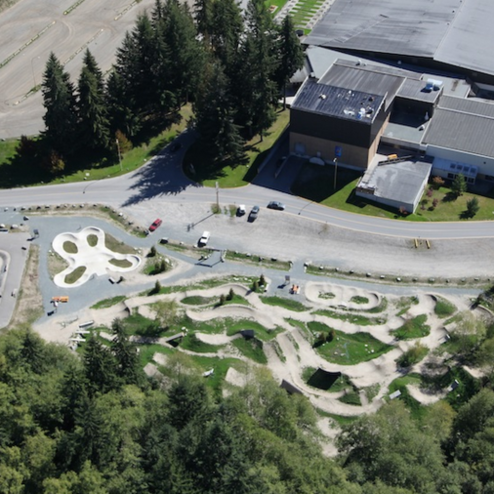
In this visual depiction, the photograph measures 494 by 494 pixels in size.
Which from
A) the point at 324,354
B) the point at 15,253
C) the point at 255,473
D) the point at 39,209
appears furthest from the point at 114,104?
the point at 255,473

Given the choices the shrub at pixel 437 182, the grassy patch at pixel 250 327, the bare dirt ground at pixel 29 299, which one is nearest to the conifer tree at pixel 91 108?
the bare dirt ground at pixel 29 299

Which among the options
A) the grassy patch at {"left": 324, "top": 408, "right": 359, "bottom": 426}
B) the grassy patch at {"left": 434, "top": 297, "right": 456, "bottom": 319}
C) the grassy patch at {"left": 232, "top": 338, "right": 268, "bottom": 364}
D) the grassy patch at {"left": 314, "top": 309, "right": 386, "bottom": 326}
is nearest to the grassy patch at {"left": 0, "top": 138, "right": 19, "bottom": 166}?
the grassy patch at {"left": 232, "top": 338, "right": 268, "bottom": 364}

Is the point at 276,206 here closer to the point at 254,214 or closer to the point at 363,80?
the point at 254,214

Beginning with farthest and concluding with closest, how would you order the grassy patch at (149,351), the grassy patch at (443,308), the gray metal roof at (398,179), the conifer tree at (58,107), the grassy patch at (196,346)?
1. the gray metal roof at (398,179)
2. the conifer tree at (58,107)
3. the grassy patch at (443,308)
4. the grassy patch at (196,346)
5. the grassy patch at (149,351)

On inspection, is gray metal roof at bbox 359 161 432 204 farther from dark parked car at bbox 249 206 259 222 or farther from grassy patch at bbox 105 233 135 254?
grassy patch at bbox 105 233 135 254

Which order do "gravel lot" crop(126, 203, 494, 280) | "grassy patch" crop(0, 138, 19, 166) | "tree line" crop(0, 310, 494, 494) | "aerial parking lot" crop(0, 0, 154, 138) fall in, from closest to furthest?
"tree line" crop(0, 310, 494, 494) → "gravel lot" crop(126, 203, 494, 280) → "grassy patch" crop(0, 138, 19, 166) → "aerial parking lot" crop(0, 0, 154, 138)

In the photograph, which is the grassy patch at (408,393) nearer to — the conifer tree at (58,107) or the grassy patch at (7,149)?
the conifer tree at (58,107)

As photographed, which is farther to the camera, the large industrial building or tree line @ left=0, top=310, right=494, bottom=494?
the large industrial building
